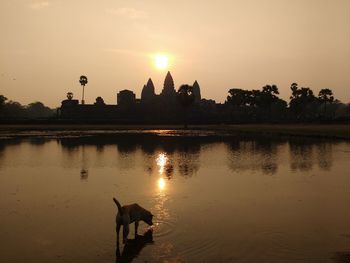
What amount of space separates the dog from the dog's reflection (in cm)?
25

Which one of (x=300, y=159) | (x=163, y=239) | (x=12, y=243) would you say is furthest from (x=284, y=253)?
(x=300, y=159)

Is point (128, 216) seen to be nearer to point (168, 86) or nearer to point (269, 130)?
point (269, 130)

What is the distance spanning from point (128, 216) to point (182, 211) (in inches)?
157

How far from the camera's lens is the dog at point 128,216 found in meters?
10.5

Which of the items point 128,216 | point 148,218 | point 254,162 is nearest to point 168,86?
point 254,162

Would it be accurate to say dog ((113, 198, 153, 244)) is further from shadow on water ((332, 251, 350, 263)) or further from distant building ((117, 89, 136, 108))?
distant building ((117, 89, 136, 108))

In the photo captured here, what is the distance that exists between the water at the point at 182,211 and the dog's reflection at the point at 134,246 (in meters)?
0.02

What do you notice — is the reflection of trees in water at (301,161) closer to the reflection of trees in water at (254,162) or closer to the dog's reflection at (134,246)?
the reflection of trees in water at (254,162)

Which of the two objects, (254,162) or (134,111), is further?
(134,111)

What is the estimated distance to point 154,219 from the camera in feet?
43.4

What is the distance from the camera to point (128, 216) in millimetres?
10625

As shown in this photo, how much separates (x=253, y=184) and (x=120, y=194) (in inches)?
249

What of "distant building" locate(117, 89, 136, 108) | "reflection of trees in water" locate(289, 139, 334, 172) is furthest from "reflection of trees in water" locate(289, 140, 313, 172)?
"distant building" locate(117, 89, 136, 108)

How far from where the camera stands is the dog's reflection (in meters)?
9.87
